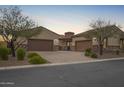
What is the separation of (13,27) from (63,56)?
15.9ft

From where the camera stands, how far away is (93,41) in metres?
17.5

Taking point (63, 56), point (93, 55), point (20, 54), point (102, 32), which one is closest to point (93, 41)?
point (93, 55)

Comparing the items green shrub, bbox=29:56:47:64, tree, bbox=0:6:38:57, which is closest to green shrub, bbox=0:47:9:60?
tree, bbox=0:6:38:57

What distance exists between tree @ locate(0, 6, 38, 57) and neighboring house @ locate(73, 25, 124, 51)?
4.14 metres

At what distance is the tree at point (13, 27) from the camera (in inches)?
611

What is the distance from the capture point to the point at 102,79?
9.85m

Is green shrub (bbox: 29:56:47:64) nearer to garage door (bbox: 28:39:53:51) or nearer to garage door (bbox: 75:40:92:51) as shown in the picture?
garage door (bbox: 28:39:53:51)

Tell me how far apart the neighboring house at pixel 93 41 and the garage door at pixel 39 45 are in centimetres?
284

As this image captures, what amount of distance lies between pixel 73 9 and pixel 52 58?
5.30 meters

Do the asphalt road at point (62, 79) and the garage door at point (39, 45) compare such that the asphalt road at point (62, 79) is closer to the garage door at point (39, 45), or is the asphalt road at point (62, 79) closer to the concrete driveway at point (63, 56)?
the concrete driveway at point (63, 56)

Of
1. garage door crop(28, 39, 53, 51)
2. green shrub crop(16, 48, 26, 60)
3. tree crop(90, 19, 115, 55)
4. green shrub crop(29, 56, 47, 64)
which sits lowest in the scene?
green shrub crop(29, 56, 47, 64)

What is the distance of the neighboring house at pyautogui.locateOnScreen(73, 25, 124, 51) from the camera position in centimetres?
1504

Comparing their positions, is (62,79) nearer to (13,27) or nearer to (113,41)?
(13,27)

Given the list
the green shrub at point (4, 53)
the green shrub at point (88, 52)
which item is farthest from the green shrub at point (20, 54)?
the green shrub at point (88, 52)
